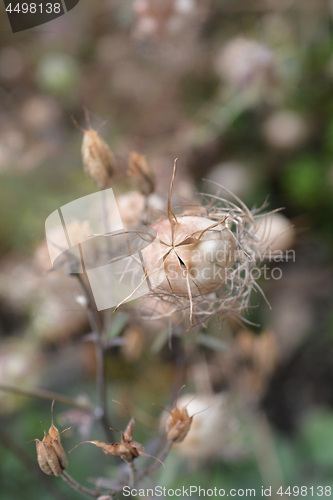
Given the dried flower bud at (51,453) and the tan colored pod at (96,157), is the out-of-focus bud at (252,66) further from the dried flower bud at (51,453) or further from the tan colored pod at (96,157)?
the dried flower bud at (51,453)

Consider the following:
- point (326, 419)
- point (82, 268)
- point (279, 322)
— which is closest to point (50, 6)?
point (82, 268)

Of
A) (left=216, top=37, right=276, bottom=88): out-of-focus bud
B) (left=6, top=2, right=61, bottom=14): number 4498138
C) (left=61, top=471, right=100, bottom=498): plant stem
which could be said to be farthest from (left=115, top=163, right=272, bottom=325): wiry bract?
(left=216, top=37, right=276, bottom=88): out-of-focus bud

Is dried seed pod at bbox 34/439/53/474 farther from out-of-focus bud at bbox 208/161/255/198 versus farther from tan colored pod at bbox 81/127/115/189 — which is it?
out-of-focus bud at bbox 208/161/255/198

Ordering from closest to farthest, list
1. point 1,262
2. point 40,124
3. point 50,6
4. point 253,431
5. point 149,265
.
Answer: point 149,265 → point 50,6 → point 253,431 → point 1,262 → point 40,124

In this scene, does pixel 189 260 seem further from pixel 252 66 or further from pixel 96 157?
pixel 252 66

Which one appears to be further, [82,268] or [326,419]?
[326,419]

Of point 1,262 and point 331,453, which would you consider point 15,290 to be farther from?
point 331,453

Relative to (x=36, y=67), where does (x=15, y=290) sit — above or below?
below
